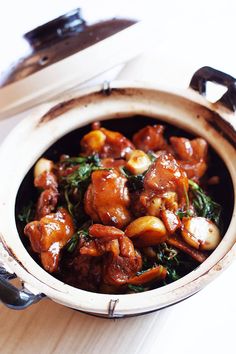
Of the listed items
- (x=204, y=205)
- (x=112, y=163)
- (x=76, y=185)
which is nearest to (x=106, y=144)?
(x=112, y=163)

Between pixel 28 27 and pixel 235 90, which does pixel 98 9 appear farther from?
pixel 235 90

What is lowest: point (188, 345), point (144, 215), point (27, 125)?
point (188, 345)

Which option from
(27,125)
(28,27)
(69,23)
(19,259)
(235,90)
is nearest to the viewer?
(19,259)

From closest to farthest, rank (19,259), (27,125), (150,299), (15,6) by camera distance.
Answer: (150,299) < (19,259) < (27,125) < (15,6)

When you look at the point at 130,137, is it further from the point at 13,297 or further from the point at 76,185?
the point at 13,297

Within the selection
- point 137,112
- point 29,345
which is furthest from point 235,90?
point 29,345

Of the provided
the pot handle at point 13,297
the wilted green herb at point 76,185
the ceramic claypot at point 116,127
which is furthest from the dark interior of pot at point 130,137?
the pot handle at point 13,297

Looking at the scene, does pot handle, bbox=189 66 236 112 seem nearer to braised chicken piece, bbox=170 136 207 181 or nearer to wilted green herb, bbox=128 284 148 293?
braised chicken piece, bbox=170 136 207 181

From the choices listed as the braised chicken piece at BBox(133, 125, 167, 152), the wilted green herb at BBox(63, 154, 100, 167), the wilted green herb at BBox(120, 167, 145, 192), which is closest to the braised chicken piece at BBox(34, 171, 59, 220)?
the wilted green herb at BBox(63, 154, 100, 167)
